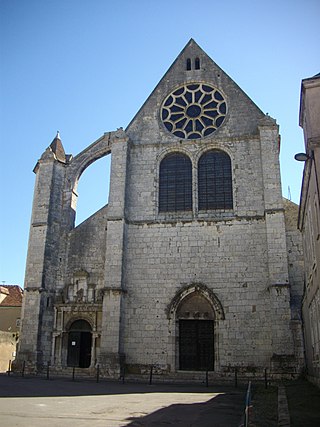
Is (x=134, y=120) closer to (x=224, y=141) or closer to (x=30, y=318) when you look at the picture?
(x=224, y=141)

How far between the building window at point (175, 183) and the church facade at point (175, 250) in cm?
5

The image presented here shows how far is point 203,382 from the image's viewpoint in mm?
15711

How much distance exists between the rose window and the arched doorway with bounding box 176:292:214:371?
806 cm

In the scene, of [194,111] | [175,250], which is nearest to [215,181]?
[175,250]

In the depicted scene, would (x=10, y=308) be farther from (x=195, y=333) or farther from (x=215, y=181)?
(x=215, y=181)

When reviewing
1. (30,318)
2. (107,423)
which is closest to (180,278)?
(30,318)

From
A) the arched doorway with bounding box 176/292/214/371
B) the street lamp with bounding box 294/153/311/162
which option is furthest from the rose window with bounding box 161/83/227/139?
the street lamp with bounding box 294/153/311/162

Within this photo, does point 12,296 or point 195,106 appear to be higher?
point 195,106

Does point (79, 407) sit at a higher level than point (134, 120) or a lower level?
lower

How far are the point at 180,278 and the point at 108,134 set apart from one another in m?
9.02

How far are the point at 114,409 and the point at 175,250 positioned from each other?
10.7 meters

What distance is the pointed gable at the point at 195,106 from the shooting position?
2042 cm

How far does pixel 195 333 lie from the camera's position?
57.9 feet

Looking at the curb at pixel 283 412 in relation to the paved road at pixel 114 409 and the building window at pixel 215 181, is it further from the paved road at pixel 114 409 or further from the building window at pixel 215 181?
the building window at pixel 215 181
